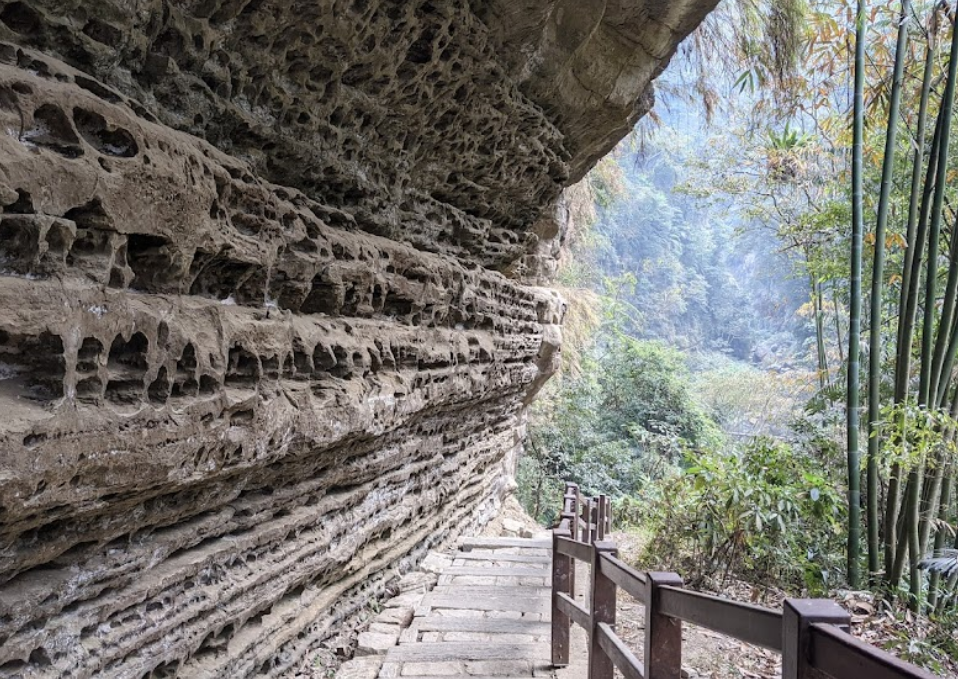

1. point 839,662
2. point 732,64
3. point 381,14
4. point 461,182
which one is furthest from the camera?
point 732,64

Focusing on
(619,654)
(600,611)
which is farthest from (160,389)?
(600,611)

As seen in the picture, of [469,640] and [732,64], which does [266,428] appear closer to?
[469,640]

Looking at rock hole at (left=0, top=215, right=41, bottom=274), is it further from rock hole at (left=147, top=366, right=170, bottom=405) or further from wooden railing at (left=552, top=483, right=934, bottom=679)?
wooden railing at (left=552, top=483, right=934, bottom=679)

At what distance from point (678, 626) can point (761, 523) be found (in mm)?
3727

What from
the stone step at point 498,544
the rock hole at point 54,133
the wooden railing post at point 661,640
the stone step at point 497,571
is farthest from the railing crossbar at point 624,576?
the stone step at point 498,544

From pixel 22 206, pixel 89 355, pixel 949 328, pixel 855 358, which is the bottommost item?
pixel 89 355

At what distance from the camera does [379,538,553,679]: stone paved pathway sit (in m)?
3.46

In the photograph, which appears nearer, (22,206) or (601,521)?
(22,206)

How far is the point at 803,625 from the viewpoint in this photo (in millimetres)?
1343

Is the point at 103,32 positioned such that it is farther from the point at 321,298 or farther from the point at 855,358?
the point at 855,358

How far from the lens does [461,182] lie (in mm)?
4891

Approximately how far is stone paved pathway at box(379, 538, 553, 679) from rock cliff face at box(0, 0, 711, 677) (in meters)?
0.43

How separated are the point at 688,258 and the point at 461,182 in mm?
47082

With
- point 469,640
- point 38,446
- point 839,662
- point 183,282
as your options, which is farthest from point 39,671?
point 469,640
